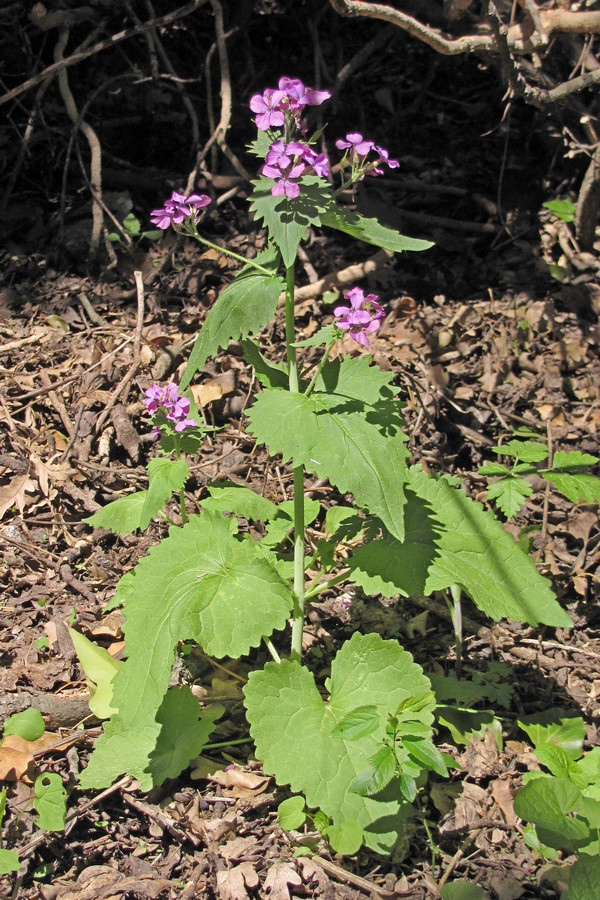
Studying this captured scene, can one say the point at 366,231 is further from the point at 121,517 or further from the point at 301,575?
the point at 121,517

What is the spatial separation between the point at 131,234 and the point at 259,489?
2.14 meters

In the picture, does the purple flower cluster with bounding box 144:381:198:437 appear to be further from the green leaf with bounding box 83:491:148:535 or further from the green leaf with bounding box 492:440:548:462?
the green leaf with bounding box 492:440:548:462

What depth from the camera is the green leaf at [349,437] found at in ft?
6.75

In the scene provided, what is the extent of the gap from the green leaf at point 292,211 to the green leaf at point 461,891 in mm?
Result: 1834

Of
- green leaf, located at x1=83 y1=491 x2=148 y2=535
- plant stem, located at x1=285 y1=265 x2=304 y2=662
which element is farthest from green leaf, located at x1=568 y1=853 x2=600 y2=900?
green leaf, located at x1=83 y1=491 x2=148 y2=535

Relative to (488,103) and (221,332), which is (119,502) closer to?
(221,332)

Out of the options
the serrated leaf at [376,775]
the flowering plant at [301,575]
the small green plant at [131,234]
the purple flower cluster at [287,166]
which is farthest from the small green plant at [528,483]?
the small green plant at [131,234]

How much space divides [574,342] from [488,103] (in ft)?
7.22

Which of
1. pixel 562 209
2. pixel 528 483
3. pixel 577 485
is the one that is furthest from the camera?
pixel 562 209

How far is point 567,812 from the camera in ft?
7.18

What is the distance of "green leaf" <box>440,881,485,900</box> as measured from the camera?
2057 millimetres

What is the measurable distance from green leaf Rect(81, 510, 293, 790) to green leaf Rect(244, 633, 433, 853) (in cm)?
23

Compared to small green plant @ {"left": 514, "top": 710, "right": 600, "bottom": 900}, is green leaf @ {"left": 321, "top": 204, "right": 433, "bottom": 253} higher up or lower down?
higher up

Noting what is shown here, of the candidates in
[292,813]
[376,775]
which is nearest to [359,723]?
[376,775]
